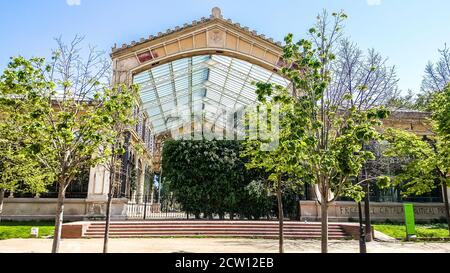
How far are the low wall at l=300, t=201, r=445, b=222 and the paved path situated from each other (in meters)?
5.24

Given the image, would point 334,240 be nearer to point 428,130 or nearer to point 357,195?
point 357,195

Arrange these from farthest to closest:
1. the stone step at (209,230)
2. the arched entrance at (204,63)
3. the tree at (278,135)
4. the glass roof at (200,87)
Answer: the glass roof at (200,87)
the arched entrance at (204,63)
the stone step at (209,230)
the tree at (278,135)

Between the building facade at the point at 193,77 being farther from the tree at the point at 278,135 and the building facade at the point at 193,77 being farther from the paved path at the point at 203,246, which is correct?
the tree at the point at 278,135

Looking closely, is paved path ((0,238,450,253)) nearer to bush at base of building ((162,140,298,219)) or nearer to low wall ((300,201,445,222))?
low wall ((300,201,445,222))

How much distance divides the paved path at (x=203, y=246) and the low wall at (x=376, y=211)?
524 centimetres

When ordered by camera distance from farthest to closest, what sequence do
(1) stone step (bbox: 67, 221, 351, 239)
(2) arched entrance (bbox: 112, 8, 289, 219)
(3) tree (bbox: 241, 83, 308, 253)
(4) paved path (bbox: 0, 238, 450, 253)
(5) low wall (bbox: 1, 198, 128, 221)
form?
(2) arched entrance (bbox: 112, 8, 289, 219)
(5) low wall (bbox: 1, 198, 128, 221)
(1) stone step (bbox: 67, 221, 351, 239)
(4) paved path (bbox: 0, 238, 450, 253)
(3) tree (bbox: 241, 83, 308, 253)

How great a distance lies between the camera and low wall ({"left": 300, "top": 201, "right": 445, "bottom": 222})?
20.5 m

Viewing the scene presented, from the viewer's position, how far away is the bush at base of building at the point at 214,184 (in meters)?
20.9

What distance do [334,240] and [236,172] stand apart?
24.8 feet

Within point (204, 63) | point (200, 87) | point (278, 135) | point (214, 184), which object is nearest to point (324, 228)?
point (278, 135)

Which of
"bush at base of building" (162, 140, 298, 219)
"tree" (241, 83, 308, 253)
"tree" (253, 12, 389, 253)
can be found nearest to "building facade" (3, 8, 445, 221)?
"bush at base of building" (162, 140, 298, 219)

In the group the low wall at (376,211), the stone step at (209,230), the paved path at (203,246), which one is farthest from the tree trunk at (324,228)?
the low wall at (376,211)

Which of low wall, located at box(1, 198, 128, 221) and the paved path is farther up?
low wall, located at box(1, 198, 128, 221)

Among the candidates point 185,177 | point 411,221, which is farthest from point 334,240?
point 185,177
